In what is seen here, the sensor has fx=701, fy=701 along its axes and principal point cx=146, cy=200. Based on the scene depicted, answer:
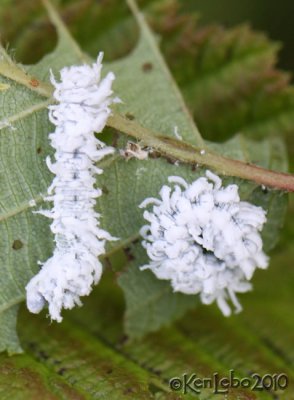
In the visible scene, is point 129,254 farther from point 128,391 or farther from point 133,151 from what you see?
point 128,391

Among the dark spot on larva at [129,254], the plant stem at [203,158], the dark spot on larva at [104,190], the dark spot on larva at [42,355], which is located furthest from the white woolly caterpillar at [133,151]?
the dark spot on larva at [42,355]

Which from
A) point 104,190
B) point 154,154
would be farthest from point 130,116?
point 104,190

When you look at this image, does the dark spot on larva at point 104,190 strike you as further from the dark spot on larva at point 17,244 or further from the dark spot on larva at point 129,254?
the dark spot on larva at point 17,244

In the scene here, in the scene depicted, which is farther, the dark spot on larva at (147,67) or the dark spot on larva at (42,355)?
the dark spot on larva at (147,67)

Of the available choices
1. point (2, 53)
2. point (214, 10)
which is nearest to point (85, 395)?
point (2, 53)

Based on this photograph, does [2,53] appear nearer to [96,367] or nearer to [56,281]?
[56,281]
